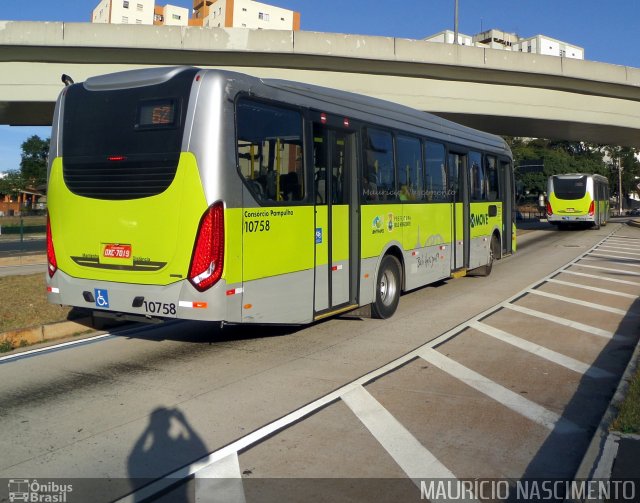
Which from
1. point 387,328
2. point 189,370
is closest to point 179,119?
point 189,370

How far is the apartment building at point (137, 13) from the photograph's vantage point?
95938 millimetres

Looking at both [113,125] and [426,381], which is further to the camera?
[113,125]

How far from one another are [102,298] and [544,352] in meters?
5.68

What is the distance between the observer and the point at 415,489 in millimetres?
4414

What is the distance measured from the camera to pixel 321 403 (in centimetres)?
620

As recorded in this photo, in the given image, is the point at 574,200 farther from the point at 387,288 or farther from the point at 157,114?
the point at 157,114

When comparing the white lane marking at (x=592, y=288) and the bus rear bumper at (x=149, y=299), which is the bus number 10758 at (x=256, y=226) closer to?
the bus rear bumper at (x=149, y=299)

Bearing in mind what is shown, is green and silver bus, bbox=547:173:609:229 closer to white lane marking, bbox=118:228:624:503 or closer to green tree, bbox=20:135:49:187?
white lane marking, bbox=118:228:624:503

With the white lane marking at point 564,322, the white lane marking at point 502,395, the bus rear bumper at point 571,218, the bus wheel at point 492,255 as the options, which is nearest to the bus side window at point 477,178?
the bus wheel at point 492,255

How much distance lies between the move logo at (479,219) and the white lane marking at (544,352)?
4535mm

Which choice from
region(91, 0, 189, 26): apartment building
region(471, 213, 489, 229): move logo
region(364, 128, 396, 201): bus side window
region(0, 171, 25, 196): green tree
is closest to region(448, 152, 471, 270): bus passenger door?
region(471, 213, 489, 229): move logo

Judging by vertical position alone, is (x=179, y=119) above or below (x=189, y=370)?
above

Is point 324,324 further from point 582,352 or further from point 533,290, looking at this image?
point 533,290

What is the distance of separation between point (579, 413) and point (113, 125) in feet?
19.7
